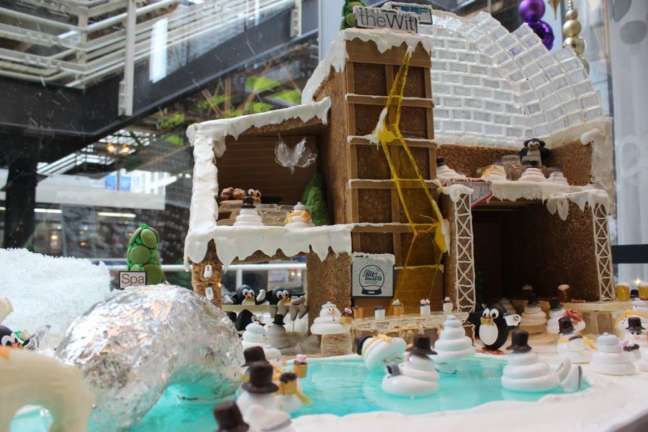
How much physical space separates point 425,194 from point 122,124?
21.2 feet

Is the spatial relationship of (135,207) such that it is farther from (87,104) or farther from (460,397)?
(460,397)

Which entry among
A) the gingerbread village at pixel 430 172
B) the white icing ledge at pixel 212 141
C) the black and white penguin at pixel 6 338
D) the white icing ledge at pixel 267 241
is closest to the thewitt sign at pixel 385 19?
the gingerbread village at pixel 430 172

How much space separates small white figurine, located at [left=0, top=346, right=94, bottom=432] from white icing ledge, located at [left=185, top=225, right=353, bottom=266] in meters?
2.25

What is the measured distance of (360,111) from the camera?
180 inches

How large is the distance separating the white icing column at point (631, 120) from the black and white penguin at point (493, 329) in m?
4.31

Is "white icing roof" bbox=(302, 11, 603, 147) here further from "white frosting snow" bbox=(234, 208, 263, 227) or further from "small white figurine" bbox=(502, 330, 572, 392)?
"small white figurine" bbox=(502, 330, 572, 392)

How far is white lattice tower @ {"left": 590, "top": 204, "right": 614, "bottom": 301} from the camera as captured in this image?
4934mm

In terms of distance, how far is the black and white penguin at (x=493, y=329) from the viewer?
3715mm

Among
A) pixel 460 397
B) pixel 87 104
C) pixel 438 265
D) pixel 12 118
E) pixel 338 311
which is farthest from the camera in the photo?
pixel 87 104

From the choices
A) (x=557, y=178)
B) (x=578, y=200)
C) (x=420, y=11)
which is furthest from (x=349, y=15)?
(x=578, y=200)

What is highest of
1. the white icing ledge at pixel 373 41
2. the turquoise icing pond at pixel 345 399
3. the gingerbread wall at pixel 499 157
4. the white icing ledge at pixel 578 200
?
the white icing ledge at pixel 373 41

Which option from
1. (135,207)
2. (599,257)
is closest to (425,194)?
(599,257)

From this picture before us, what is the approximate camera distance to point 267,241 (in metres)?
4.08

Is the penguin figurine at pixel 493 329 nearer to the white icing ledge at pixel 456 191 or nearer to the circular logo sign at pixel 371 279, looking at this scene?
the circular logo sign at pixel 371 279
